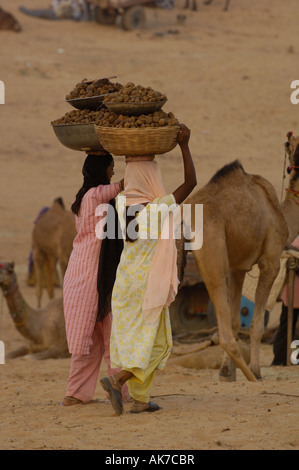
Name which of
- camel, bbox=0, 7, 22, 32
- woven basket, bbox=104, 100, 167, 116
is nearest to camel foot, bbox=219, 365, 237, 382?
woven basket, bbox=104, 100, 167, 116

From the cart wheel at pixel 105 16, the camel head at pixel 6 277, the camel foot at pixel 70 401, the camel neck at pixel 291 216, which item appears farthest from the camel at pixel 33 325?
the cart wheel at pixel 105 16

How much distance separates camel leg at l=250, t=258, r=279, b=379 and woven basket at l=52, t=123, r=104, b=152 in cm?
261

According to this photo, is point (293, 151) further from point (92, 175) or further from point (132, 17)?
point (132, 17)

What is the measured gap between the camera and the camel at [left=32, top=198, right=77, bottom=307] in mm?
14744

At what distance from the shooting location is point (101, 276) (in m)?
6.52

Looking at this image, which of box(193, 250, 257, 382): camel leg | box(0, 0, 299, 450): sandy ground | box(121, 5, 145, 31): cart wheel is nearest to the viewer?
box(0, 0, 299, 450): sandy ground

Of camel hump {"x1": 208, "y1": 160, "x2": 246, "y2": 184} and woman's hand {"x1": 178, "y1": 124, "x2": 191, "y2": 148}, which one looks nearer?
woman's hand {"x1": 178, "y1": 124, "x2": 191, "y2": 148}

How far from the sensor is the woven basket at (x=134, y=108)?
6.07 meters

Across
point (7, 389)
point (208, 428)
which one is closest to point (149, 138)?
point (208, 428)

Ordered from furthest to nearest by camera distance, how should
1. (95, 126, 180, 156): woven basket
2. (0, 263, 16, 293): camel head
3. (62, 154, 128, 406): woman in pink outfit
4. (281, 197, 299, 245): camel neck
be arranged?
(0, 263, 16, 293): camel head
(281, 197, 299, 245): camel neck
(62, 154, 128, 406): woman in pink outfit
(95, 126, 180, 156): woven basket

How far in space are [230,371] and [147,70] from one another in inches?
840

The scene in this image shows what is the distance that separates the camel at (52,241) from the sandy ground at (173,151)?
30.9 inches

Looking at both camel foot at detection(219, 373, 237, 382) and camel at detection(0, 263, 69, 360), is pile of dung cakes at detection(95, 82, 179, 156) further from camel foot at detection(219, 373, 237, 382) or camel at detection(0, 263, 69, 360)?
camel at detection(0, 263, 69, 360)

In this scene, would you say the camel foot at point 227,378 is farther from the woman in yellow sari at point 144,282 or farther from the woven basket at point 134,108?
the woven basket at point 134,108
